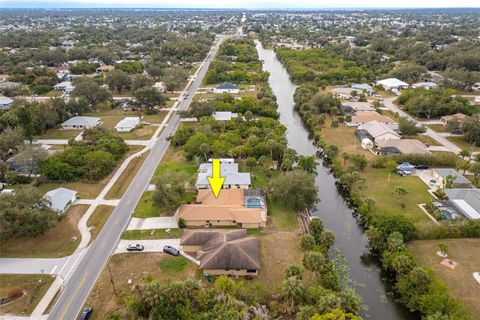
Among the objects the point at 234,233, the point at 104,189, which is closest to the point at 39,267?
the point at 104,189

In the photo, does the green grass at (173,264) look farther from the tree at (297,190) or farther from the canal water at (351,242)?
the canal water at (351,242)

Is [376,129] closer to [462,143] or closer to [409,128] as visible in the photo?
[409,128]

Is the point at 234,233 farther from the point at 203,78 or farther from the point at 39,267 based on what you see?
the point at 203,78

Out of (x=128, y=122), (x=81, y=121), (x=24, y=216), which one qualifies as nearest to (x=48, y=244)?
(x=24, y=216)

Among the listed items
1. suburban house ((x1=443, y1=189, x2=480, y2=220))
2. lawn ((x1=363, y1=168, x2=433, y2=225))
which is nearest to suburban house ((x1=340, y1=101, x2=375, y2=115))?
lawn ((x1=363, y1=168, x2=433, y2=225))

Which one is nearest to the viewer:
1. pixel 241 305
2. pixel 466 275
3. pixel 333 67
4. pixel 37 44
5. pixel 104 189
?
pixel 241 305

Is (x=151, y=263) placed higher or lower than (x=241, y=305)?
lower
